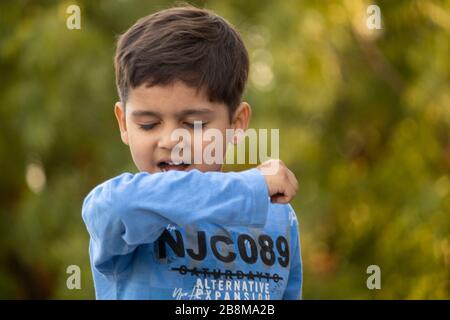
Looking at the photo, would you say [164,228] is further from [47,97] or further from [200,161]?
[47,97]

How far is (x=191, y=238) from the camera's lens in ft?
6.24

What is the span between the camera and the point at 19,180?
5.76m

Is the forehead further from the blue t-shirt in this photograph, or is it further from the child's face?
the blue t-shirt

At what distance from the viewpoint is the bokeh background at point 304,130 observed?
4953 millimetres

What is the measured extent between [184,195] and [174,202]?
1.0 inches

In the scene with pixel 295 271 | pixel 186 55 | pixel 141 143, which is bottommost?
pixel 295 271

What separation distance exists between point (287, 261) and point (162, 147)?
0.40m

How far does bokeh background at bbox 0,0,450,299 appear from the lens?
495cm

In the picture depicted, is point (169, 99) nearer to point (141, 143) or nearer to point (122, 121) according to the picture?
point (141, 143)

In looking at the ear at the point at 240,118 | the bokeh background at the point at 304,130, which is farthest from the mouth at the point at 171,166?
the bokeh background at the point at 304,130

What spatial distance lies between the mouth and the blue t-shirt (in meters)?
0.12

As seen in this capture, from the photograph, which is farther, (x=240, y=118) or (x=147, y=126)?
(x=240, y=118)

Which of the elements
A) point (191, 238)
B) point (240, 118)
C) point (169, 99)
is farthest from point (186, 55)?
point (191, 238)

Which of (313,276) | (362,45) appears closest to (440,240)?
(313,276)
